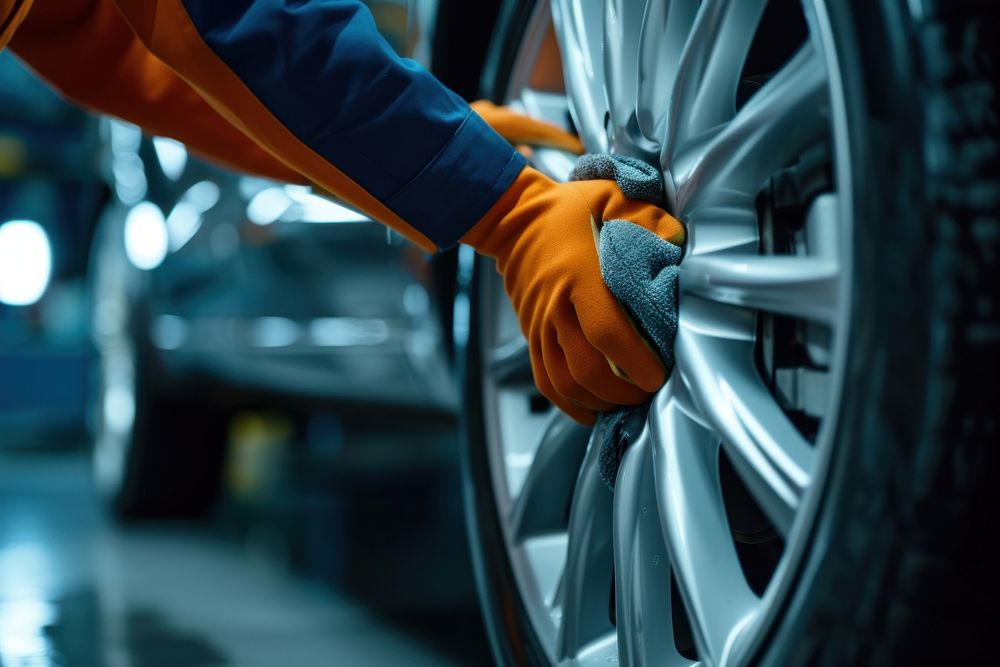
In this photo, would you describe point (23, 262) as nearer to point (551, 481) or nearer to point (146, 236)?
point (146, 236)

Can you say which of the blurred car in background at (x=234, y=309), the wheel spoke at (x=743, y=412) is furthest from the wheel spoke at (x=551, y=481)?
the blurred car in background at (x=234, y=309)

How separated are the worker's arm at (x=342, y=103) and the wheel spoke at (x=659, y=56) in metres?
0.12

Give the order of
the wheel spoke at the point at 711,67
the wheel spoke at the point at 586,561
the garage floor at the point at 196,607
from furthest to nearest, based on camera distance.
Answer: the garage floor at the point at 196,607 < the wheel spoke at the point at 586,561 < the wheel spoke at the point at 711,67

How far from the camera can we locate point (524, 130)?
3.65 feet

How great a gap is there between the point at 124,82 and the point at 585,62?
1.61ft

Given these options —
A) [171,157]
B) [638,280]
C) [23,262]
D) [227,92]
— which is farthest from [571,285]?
[23,262]

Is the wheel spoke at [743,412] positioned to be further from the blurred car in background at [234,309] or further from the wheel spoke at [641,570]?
the blurred car in background at [234,309]

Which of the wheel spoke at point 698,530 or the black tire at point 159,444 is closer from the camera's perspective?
the wheel spoke at point 698,530

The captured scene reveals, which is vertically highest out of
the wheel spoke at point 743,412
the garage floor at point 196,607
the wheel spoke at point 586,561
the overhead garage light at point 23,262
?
the overhead garage light at point 23,262

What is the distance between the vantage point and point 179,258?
2.21 m

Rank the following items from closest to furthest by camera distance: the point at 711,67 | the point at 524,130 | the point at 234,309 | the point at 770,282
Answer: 1. the point at 770,282
2. the point at 711,67
3. the point at 524,130
4. the point at 234,309

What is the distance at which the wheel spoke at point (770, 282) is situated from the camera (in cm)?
70

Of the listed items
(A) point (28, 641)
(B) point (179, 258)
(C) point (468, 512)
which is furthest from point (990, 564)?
(B) point (179, 258)

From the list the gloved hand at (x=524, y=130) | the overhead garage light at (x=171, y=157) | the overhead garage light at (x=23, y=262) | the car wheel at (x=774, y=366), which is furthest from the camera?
the overhead garage light at (x=23, y=262)
